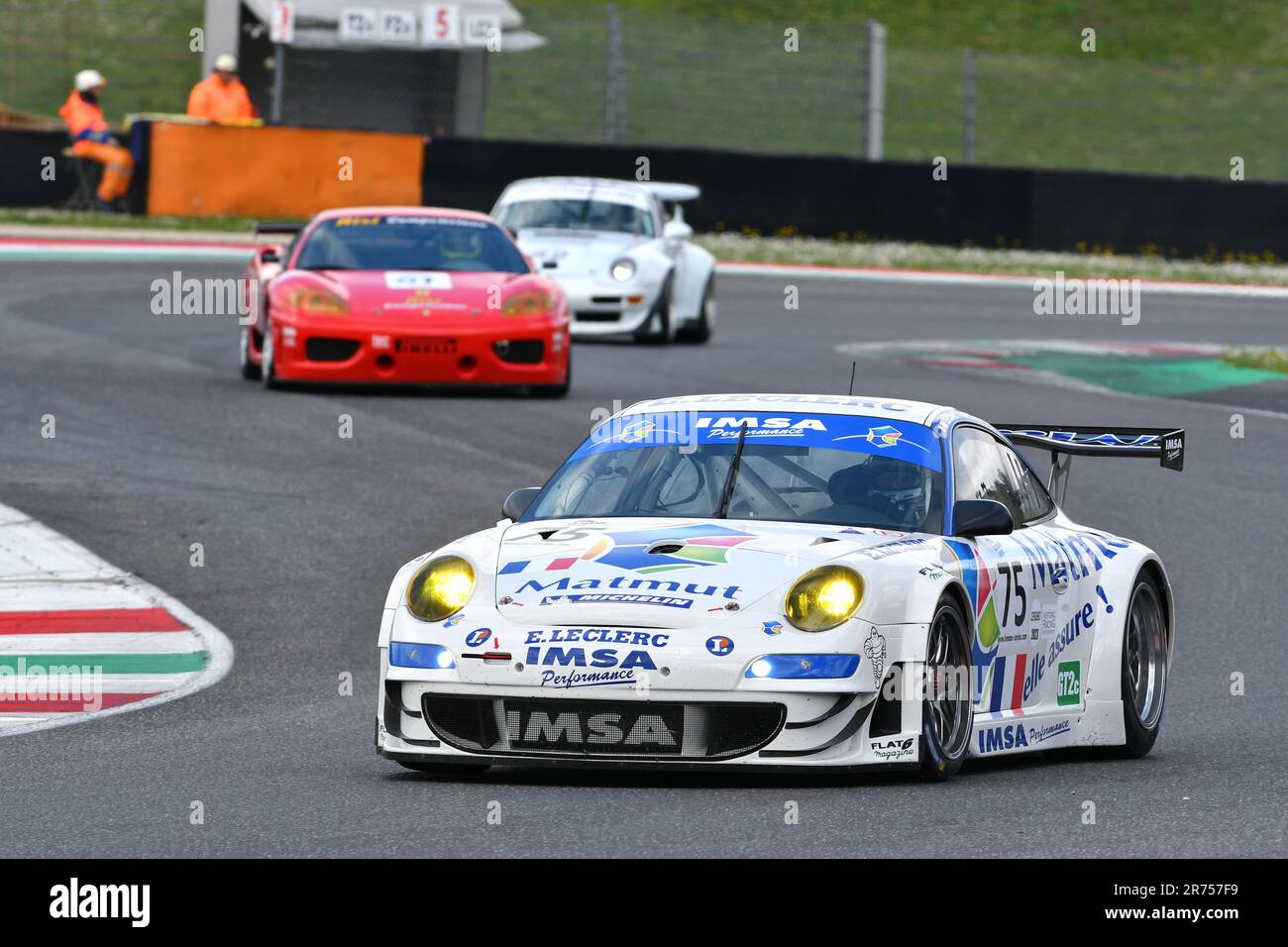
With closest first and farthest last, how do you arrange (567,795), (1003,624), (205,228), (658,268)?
(567,795) < (1003,624) < (658,268) < (205,228)

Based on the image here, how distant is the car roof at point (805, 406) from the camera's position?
7832 millimetres

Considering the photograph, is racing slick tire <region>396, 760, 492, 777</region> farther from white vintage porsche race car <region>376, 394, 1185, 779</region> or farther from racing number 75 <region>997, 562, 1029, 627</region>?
racing number 75 <region>997, 562, 1029, 627</region>

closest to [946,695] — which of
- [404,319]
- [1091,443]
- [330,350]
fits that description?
[1091,443]

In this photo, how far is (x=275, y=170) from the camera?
1147 inches

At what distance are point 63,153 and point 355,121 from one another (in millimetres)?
5652

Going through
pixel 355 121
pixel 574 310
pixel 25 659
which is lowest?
pixel 25 659

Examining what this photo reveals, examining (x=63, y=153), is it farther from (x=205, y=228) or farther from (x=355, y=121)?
(x=355, y=121)

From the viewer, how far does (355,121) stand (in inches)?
1331

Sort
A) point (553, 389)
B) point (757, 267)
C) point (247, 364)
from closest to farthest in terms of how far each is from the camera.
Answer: point (553, 389) < point (247, 364) < point (757, 267)

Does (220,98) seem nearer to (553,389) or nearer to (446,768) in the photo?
(553,389)

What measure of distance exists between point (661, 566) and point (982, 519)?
1.04 metres

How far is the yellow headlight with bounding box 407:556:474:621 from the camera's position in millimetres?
6922
